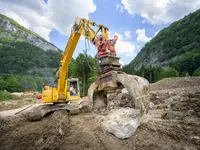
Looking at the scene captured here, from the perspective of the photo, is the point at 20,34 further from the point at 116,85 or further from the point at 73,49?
the point at 116,85

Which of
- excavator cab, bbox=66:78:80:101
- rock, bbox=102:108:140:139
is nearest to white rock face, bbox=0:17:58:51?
excavator cab, bbox=66:78:80:101

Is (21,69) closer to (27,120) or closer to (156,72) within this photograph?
(156,72)

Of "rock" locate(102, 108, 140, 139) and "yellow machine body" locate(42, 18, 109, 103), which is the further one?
"yellow machine body" locate(42, 18, 109, 103)

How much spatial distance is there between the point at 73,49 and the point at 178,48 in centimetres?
10090

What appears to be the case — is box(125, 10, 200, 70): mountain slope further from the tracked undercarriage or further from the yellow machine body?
the tracked undercarriage

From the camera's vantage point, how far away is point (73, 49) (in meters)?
6.83

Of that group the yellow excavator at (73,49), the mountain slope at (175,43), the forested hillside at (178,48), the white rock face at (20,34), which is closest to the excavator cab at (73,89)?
the yellow excavator at (73,49)

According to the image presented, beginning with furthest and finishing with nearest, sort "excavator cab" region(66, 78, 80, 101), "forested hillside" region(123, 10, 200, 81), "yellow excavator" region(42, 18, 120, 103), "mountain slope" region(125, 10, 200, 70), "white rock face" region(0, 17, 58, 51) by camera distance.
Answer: "white rock face" region(0, 17, 58, 51) → "mountain slope" region(125, 10, 200, 70) → "forested hillside" region(123, 10, 200, 81) → "excavator cab" region(66, 78, 80, 101) → "yellow excavator" region(42, 18, 120, 103)

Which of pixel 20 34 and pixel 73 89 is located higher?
pixel 20 34

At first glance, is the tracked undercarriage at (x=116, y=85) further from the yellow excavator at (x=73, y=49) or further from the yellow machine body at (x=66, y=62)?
the yellow machine body at (x=66, y=62)

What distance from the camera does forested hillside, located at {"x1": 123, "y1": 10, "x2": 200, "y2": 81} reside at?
6732 centimetres

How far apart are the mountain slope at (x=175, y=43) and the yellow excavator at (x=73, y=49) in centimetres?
7281

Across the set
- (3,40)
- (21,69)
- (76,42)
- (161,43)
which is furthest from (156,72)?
(3,40)

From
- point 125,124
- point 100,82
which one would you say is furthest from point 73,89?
point 125,124
